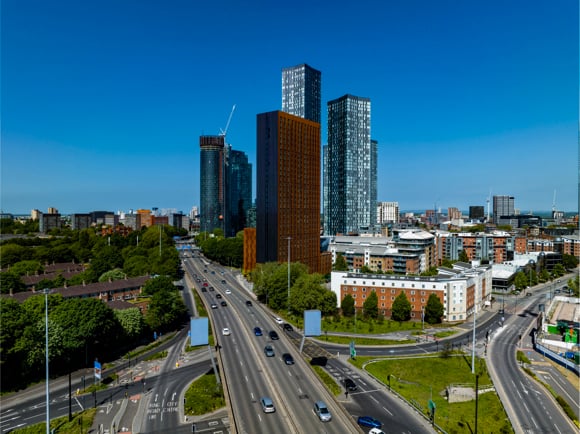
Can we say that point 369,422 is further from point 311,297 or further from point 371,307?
point 371,307

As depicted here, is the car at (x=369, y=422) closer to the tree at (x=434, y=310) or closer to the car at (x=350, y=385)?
the car at (x=350, y=385)

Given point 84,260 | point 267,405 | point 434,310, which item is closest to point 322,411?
point 267,405

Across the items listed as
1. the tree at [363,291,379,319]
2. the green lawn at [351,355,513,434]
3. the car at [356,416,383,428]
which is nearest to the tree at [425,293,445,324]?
the tree at [363,291,379,319]

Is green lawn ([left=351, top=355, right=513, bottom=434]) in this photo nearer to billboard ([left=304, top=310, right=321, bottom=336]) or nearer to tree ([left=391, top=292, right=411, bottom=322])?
billboard ([left=304, top=310, right=321, bottom=336])

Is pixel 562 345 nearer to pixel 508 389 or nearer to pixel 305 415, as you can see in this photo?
pixel 508 389

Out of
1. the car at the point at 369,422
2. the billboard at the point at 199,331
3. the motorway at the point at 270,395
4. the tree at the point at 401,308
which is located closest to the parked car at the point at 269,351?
the motorway at the point at 270,395

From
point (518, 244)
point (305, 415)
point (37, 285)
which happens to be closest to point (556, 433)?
point (305, 415)
